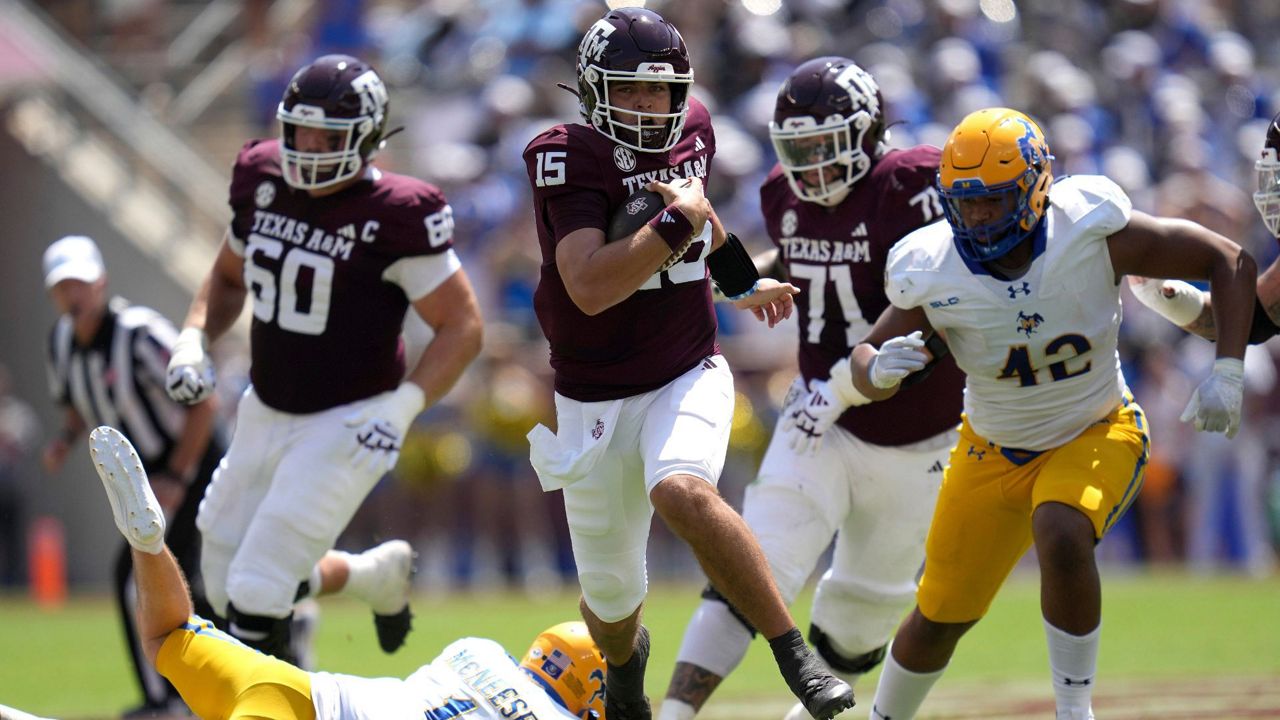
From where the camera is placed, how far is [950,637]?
5094 millimetres

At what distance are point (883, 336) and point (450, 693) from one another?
1732 mm

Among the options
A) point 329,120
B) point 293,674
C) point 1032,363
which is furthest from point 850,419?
point 293,674

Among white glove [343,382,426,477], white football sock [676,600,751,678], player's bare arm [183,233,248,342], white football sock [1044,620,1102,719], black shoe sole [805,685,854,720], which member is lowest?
white football sock [676,600,751,678]

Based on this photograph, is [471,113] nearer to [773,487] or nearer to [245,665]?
[773,487]

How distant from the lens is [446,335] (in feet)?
20.7

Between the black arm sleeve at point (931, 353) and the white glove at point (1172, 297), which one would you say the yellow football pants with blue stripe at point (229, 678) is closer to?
the black arm sleeve at point (931, 353)

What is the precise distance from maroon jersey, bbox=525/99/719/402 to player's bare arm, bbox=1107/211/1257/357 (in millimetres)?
1294

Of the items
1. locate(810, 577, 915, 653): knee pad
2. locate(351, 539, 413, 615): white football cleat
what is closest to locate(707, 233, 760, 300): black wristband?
locate(810, 577, 915, 653): knee pad

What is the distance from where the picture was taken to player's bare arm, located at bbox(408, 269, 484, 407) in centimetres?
625

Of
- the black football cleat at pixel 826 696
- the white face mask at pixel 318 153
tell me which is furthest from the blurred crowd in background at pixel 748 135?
the black football cleat at pixel 826 696

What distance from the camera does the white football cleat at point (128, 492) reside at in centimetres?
466

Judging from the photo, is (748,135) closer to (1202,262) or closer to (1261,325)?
(1261,325)

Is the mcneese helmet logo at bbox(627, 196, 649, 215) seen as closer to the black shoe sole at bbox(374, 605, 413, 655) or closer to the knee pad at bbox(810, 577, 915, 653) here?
the knee pad at bbox(810, 577, 915, 653)

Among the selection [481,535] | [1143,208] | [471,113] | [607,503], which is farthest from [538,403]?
[607,503]
